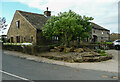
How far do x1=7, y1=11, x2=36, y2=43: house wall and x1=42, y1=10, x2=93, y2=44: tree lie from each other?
430cm

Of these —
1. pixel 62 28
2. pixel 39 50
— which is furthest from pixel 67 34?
pixel 39 50

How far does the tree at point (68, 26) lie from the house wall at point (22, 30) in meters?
4.30

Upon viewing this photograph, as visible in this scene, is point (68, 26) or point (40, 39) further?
point (40, 39)

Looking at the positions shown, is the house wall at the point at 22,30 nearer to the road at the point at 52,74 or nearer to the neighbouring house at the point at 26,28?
the neighbouring house at the point at 26,28

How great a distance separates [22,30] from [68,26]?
37.1 ft

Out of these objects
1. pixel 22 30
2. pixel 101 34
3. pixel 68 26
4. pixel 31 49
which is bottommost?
pixel 31 49

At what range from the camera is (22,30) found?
20.1 m

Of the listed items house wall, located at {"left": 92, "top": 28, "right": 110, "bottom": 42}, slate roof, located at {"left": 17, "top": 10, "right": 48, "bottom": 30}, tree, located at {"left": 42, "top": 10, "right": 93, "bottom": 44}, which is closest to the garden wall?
tree, located at {"left": 42, "top": 10, "right": 93, "bottom": 44}

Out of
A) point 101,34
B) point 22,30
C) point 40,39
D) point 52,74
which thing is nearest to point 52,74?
point 52,74

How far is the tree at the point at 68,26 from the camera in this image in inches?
469

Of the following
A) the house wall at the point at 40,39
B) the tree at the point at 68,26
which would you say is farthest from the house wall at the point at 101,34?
the tree at the point at 68,26

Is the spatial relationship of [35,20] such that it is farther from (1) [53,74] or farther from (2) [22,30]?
(1) [53,74]

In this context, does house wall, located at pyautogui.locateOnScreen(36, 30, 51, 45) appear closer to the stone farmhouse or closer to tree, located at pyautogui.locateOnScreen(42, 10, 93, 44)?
the stone farmhouse

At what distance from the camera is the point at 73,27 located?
38.6 feet
